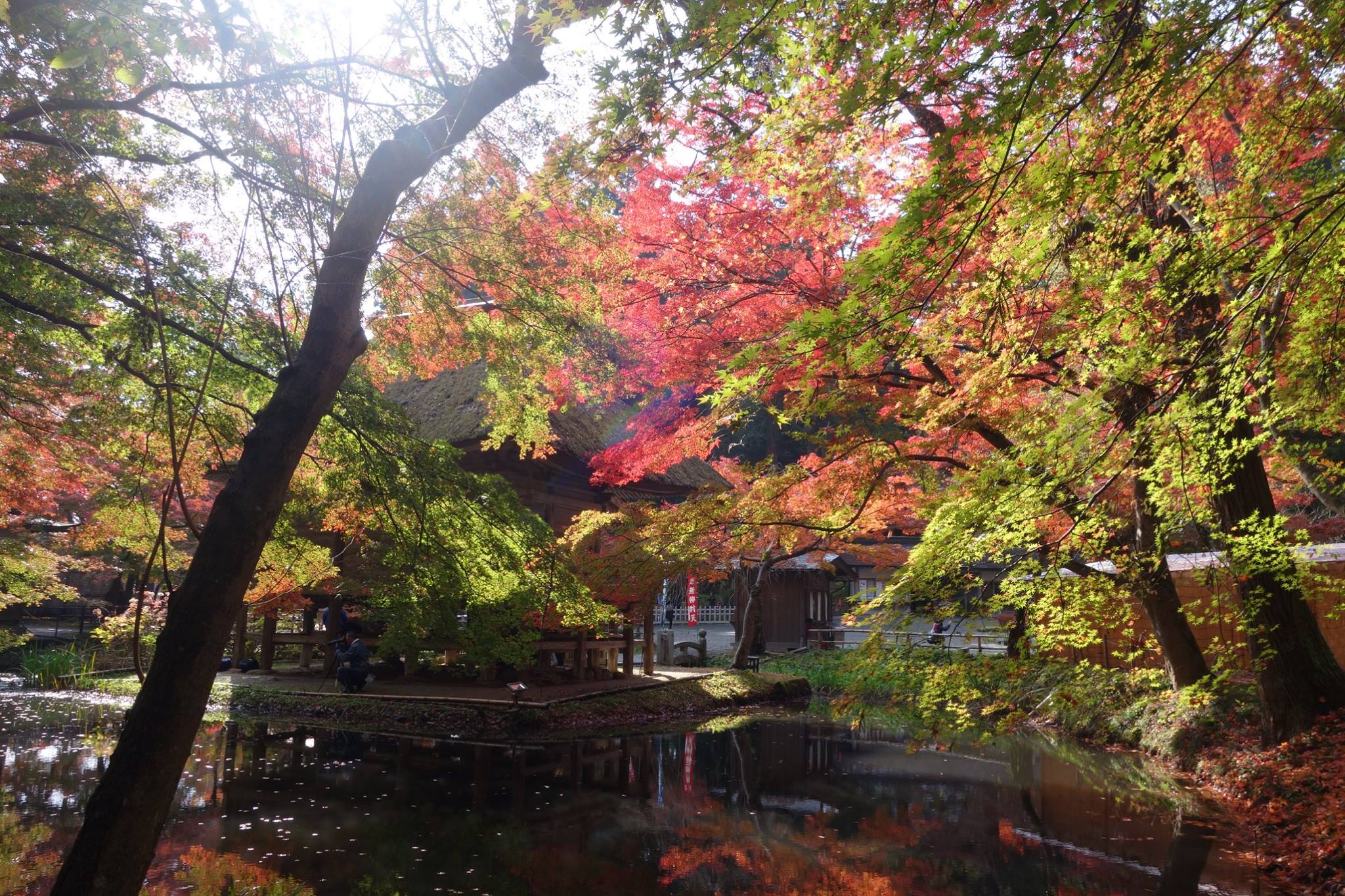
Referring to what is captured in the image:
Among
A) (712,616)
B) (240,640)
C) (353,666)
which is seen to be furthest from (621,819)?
(712,616)

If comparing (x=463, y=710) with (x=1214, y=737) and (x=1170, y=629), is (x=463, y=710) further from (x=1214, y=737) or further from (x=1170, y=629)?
(x=1214, y=737)

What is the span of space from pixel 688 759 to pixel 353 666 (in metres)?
5.78

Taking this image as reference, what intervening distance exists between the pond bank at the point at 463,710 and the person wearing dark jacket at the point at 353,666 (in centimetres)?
22

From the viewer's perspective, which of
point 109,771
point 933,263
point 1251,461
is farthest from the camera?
point 1251,461

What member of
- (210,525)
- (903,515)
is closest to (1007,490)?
(210,525)

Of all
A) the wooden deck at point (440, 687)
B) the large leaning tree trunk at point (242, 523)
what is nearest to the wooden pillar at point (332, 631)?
the wooden deck at point (440, 687)

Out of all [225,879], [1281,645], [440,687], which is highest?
[1281,645]

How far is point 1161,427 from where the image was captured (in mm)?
4457

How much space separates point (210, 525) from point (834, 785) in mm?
7149

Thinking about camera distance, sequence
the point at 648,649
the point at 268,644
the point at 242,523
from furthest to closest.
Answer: the point at 648,649 → the point at 268,644 → the point at 242,523

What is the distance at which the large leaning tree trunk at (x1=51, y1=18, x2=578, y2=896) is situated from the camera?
329 centimetres

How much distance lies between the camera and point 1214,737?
874 cm

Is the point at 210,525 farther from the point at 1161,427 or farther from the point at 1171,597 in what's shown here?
the point at 1171,597

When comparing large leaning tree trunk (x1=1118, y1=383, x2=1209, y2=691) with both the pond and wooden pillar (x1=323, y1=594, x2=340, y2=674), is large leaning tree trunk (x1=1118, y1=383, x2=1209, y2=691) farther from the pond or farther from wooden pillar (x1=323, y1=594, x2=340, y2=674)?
wooden pillar (x1=323, y1=594, x2=340, y2=674)
